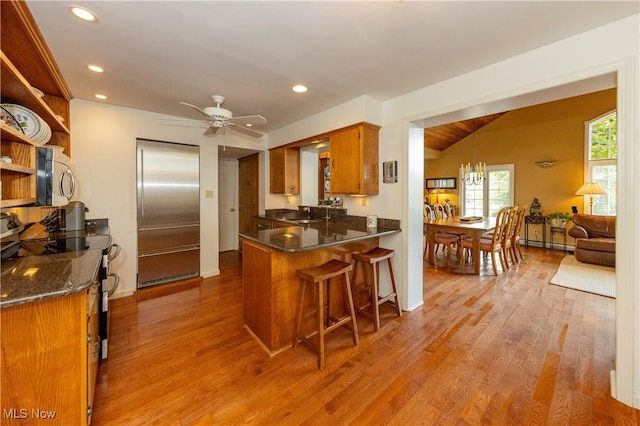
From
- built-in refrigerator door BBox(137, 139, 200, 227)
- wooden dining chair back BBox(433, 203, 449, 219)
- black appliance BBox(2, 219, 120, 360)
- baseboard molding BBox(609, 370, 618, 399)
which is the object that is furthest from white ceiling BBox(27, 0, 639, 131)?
wooden dining chair back BBox(433, 203, 449, 219)

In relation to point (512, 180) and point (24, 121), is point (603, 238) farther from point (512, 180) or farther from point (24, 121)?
point (24, 121)

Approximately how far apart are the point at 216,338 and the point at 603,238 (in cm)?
652

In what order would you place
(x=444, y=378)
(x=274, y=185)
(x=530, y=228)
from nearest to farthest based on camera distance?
(x=444, y=378) → (x=274, y=185) → (x=530, y=228)

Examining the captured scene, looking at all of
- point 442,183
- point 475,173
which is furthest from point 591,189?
point 442,183

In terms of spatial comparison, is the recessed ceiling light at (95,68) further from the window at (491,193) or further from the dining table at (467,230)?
the window at (491,193)

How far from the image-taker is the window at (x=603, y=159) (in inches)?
213

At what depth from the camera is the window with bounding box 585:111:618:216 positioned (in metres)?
5.41

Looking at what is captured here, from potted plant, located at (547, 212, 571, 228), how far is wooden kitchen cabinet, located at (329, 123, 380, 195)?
5530mm

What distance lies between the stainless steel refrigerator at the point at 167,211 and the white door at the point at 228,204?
1763 mm

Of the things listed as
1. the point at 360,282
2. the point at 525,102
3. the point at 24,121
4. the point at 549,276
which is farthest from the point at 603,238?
the point at 24,121

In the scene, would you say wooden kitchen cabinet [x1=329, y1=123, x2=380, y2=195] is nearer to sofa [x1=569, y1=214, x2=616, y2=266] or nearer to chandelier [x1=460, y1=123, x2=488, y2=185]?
chandelier [x1=460, y1=123, x2=488, y2=185]

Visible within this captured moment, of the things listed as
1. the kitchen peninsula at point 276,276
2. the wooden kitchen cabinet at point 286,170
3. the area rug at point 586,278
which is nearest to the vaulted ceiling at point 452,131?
the area rug at point 586,278

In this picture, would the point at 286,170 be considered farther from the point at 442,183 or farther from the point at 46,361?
the point at 442,183

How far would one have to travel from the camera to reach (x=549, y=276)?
13.3 feet
